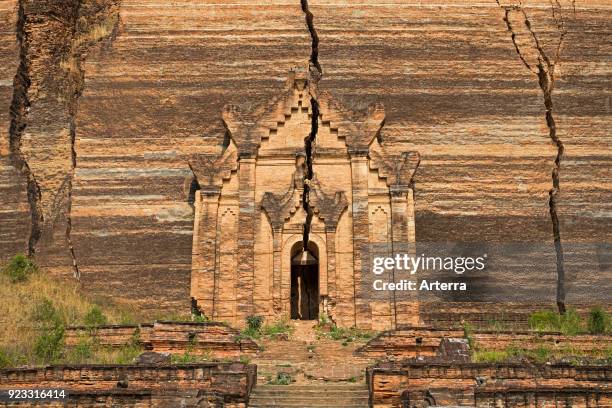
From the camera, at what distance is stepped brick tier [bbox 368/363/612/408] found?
15.0 meters

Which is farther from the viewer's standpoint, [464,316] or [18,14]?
[18,14]

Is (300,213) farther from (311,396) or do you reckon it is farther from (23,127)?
(23,127)

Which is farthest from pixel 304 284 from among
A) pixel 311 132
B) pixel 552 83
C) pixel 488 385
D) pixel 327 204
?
pixel 552 83

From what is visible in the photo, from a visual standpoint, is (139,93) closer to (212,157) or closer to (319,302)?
(212,157)

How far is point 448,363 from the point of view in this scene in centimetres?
1714

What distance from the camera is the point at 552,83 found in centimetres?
2842

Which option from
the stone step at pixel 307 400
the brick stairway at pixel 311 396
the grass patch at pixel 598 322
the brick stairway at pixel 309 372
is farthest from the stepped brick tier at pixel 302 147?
the stone step at pixel 307 400

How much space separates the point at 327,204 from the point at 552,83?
349 inches

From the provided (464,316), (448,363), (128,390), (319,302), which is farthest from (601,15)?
(128,390)

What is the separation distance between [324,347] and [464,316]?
203 inches

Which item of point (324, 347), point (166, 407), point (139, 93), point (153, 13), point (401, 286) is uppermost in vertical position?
point (153, 13)

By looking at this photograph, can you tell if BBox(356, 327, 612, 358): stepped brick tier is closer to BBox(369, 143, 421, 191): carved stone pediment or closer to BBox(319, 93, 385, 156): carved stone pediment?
BBox(369, 143, 421, 191): carved stone pediment

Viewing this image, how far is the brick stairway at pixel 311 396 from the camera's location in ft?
54.1

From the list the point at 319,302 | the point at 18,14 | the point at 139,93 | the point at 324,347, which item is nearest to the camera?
the point at 324,347
